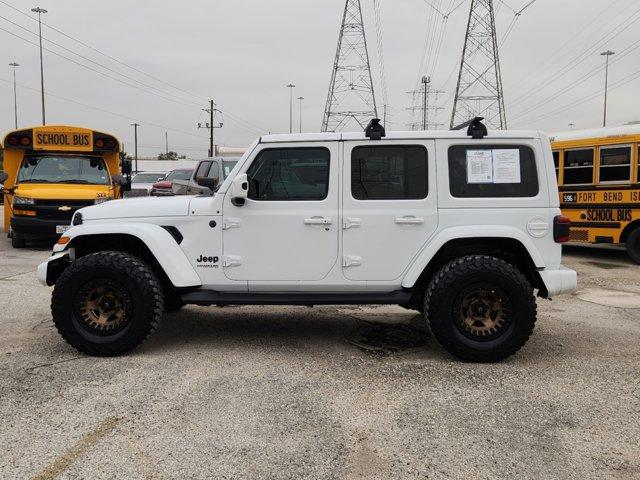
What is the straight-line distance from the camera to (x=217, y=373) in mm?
4445

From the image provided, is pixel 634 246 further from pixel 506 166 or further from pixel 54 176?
pixel 54 176

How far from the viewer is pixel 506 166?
15.6 feet

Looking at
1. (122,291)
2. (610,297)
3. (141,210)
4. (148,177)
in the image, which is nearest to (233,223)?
(141,210)

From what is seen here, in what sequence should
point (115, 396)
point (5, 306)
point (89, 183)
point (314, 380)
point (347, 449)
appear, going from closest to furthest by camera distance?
point (347, 449), point (115, 396), point (314, 380), point (5, 306), point (89, 183)

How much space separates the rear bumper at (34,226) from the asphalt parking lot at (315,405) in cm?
580

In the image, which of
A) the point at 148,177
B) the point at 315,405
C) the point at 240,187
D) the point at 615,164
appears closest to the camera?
the point at 315,405

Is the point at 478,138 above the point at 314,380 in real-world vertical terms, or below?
above

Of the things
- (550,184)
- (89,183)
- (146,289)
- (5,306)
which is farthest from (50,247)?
(550,184)

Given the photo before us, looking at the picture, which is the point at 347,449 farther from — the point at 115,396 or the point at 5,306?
the point at 5,306

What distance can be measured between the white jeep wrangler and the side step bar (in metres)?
0.01

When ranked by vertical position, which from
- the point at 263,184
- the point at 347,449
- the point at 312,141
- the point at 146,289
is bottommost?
the point at 347,449

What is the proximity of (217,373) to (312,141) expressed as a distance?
210 centimetres

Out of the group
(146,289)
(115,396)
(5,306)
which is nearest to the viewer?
(115,396)

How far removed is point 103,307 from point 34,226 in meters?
7.60
